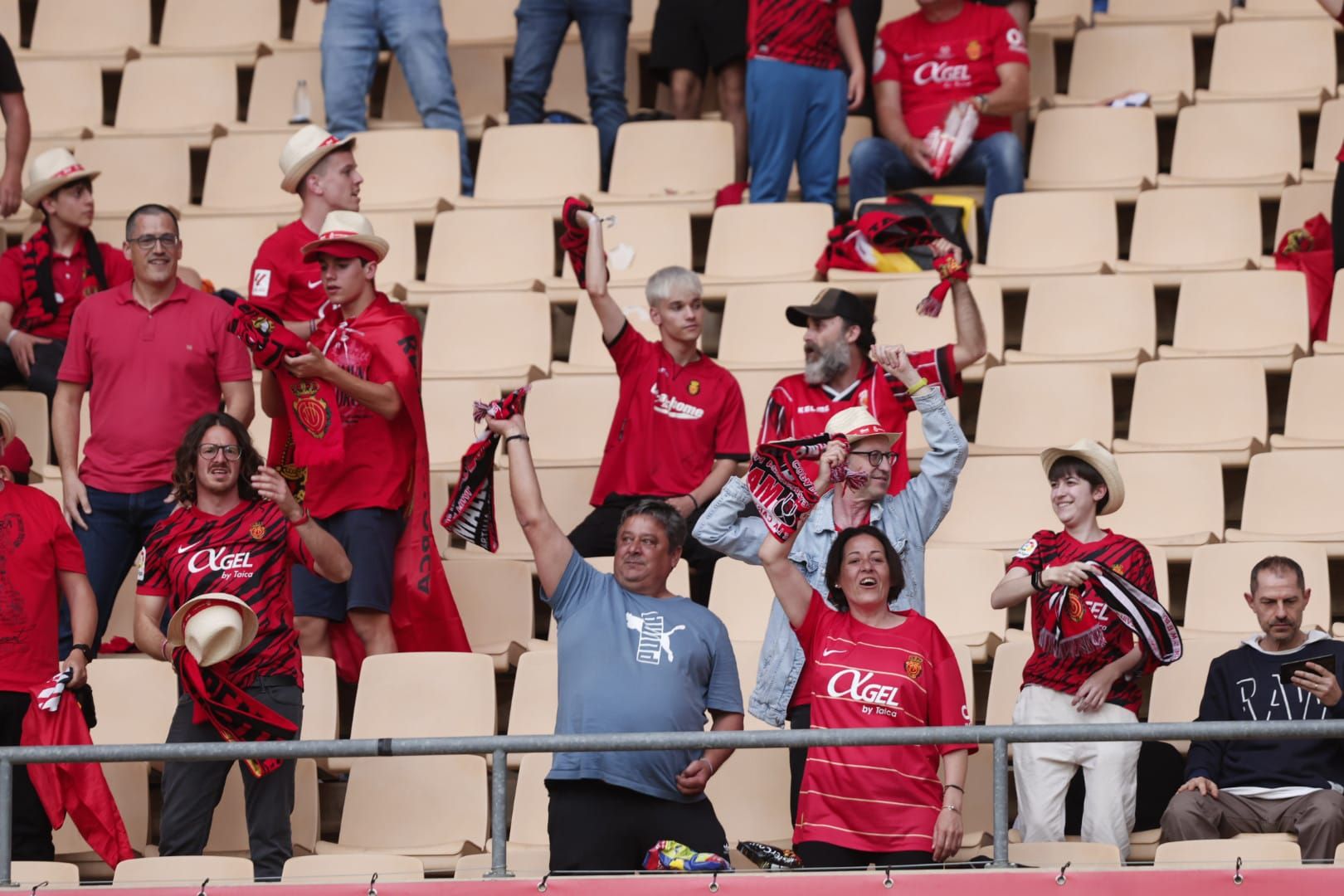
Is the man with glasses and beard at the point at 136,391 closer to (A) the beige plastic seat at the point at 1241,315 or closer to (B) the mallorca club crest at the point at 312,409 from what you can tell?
(B) the mallorca club crest at the point at 312,409

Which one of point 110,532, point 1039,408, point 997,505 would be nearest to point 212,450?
point 110,532

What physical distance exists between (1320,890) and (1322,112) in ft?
15.3

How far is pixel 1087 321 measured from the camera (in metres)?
7.84

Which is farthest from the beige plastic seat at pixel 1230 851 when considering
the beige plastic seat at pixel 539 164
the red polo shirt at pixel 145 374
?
the beige plastic seat at pixel 539 164

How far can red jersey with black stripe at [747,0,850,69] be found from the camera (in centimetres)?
823

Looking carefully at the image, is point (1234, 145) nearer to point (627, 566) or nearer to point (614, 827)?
point (627, 566)

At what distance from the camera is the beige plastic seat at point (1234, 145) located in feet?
28.2

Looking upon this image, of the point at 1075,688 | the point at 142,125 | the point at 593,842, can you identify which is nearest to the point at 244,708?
the point at 593,842

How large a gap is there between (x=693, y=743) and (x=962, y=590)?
213cm

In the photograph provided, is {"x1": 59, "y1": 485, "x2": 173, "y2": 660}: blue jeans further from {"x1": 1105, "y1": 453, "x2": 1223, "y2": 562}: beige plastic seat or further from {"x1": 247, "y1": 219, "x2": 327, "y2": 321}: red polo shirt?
{"x1": 1105, "y1": 453, "x2": 1223, "y2": 562}: beige plastic seat

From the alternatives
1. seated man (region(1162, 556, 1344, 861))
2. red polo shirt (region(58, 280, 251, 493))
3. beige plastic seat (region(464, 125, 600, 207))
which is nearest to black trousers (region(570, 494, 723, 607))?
red polo shirt (region(58, 280, 251, 493))

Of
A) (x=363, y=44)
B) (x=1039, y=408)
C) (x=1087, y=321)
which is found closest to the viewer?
(x=1039, y=408)

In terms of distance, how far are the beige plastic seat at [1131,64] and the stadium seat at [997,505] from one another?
8.02 feet

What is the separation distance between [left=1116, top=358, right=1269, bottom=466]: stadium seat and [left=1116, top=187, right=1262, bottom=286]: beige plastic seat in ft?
2.40
